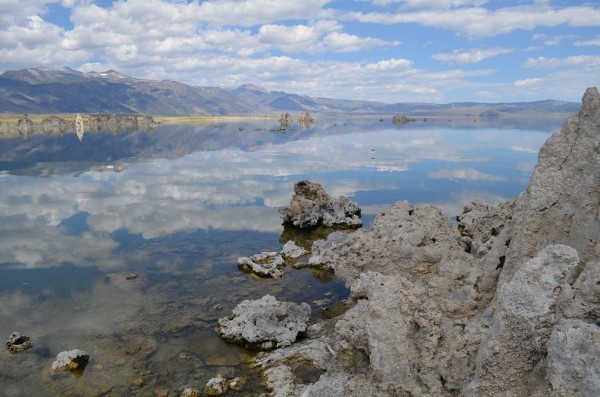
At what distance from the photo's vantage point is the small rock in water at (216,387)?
59.1 feet

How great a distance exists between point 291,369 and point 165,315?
9.40 m

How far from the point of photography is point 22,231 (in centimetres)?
4278

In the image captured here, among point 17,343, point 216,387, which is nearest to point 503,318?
point 216,387

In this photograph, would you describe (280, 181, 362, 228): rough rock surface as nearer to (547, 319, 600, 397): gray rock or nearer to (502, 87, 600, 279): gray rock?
(502, 87, 600, 279): gray rock

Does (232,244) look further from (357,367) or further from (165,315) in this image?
(357,367)

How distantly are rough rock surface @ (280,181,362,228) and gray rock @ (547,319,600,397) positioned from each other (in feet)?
108

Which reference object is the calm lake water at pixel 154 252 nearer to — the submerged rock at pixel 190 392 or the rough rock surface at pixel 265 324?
the submerged rock at pixel 190 392

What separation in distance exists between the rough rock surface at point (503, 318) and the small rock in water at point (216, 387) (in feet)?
6.61

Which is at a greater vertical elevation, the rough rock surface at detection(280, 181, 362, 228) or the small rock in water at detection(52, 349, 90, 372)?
the rough rock surface at detection(280, 181, 362, 228)

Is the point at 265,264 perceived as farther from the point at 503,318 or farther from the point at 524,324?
the point at 524,324

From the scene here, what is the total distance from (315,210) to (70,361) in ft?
94.9

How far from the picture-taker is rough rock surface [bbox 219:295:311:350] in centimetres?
2178

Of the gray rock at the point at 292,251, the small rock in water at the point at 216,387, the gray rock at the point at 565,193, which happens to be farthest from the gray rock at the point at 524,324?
the gray rock at the point at 292,251

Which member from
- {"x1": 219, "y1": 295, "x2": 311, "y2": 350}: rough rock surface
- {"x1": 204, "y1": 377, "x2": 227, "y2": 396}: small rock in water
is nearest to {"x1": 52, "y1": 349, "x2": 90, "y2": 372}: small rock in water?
{"x1": 204, "y1": 377, "x2": 227, "y2": 396}: small rock in water
